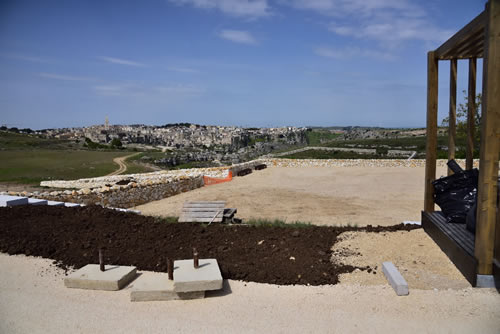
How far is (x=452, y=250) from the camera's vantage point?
562cm

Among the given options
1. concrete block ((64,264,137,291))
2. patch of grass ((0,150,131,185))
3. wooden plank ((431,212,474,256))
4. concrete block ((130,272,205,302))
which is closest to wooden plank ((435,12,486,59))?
wooden plank ((431,212,474,256))

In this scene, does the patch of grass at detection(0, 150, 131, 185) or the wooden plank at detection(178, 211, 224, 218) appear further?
the patch of grass at detection(0, 150, 131, 185)

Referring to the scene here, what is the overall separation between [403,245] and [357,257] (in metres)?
0.96

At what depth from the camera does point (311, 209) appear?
1287 centimetres

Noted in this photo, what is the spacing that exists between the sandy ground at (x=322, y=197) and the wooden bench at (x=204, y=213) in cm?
233

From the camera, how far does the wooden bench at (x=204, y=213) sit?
359 inches

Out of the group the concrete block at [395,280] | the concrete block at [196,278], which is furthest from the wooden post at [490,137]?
the concrete block at [196,278]

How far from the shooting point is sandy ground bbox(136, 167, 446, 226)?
11.8 metres

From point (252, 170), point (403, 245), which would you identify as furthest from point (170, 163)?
point (403, 245)

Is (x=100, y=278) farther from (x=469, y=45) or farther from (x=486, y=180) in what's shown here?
(x=469, y=45)

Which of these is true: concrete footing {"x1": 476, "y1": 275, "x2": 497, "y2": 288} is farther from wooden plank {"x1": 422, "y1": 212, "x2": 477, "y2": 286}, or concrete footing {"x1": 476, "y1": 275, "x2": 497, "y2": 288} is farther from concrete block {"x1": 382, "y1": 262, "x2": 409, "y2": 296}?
concrete block {"x1": 382, "y1": 262, "x2": 409, "y2": 296}

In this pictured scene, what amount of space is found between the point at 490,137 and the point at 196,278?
385 centimetres

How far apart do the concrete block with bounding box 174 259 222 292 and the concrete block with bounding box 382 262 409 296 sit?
2.12m

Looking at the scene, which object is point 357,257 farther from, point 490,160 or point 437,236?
point 490,160
